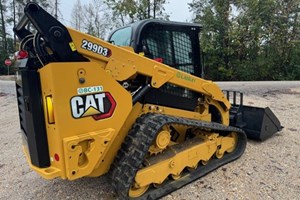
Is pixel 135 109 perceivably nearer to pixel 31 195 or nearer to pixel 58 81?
pixel 58 81

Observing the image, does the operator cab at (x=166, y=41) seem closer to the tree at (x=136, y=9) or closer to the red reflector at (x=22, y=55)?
the red reflector at (x=22, y=55)

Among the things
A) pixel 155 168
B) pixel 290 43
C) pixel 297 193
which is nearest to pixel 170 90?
pixel 155 168

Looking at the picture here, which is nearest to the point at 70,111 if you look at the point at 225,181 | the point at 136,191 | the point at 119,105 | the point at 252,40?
the point at 119,105

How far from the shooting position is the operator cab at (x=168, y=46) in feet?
10.9

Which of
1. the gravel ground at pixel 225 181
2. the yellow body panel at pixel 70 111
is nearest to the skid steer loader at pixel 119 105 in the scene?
the yellow body panel at pixel 70 111

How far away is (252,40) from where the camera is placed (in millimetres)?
21812

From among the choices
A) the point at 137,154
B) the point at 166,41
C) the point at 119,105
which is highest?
the point at 166,41

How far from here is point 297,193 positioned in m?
3.19

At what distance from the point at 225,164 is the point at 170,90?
1484 mm

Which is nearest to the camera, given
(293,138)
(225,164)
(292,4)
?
(225,164)

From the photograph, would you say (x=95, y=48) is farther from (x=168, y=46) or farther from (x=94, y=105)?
(x=168, y=46)

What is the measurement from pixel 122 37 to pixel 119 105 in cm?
137

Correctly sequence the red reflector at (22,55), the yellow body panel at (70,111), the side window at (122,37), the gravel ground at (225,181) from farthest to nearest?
the side window at (122,37), the gravel ground at (225,181), the red reflector at (22,55), the yellow body panel at (70,111)

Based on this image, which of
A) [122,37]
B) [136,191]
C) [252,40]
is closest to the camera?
[136,191]
